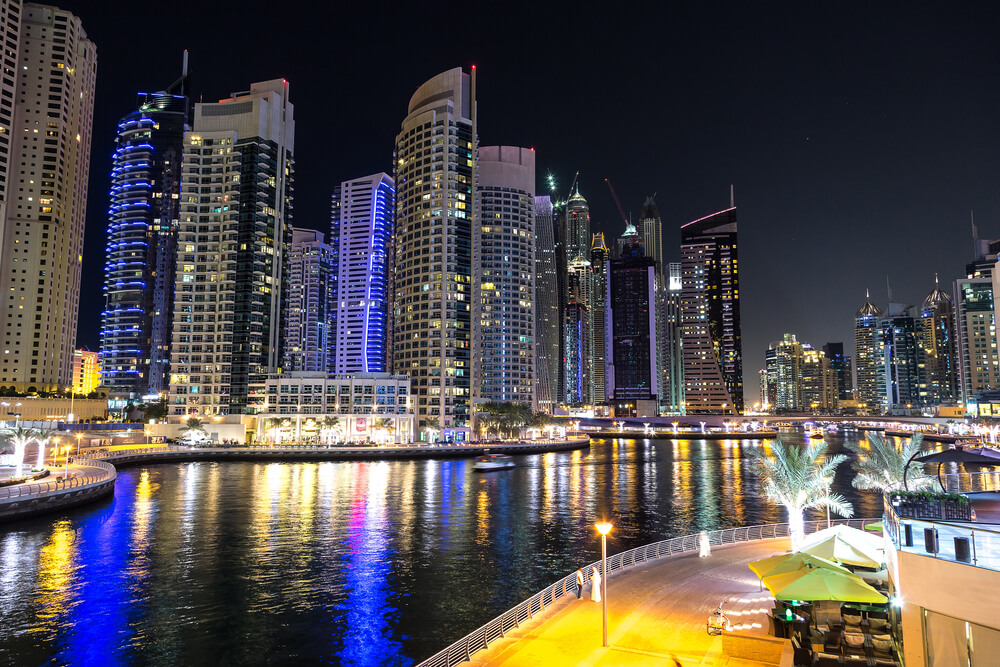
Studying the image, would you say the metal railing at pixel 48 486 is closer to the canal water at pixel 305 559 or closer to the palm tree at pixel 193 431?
the canal water at pixel 305 559

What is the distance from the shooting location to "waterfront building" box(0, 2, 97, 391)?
16838 cm

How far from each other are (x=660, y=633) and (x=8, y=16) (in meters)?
220

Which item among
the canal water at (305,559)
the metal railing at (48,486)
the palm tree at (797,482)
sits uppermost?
the palm tree at (797,482)

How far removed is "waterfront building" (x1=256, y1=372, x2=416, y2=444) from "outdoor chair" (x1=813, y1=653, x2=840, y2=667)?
147306 millimetres

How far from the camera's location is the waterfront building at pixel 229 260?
6737 inches

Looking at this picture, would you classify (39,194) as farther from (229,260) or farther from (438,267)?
(438,267)

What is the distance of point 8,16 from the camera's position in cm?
16788

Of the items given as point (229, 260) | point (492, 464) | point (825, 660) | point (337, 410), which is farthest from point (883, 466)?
point (229, 260)

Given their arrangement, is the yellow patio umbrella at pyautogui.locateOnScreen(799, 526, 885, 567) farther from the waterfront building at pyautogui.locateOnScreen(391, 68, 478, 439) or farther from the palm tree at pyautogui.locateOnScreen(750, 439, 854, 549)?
the waterfront building at pyautogui.locateOnScreen(391, 68, 478, 439)

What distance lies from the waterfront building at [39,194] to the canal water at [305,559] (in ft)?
348

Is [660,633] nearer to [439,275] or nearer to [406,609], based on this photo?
[406,609]

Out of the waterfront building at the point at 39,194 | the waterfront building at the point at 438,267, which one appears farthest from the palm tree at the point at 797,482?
the waterfront building at the point at 39,194

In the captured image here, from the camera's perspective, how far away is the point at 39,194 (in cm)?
17800

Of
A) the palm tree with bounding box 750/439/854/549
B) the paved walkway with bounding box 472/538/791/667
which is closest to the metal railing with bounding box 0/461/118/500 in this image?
the paved walkway with bounding box 472/538/791/667
